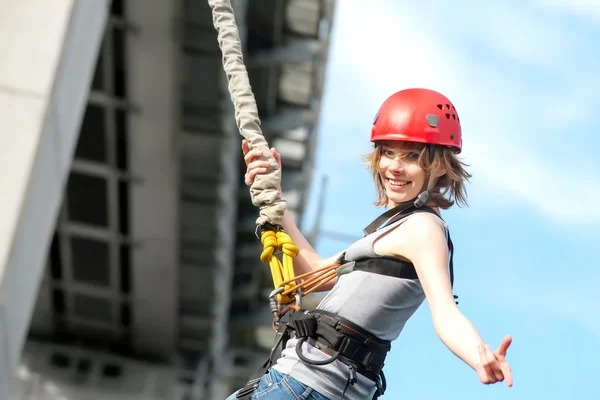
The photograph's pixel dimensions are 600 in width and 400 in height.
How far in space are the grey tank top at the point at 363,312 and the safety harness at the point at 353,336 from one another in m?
0.02

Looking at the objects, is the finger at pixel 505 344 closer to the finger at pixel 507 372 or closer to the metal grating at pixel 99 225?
the finger at pixel 507 372

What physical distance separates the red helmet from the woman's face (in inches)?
2.7

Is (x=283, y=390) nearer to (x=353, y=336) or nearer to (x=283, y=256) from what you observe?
(x=353, y=336)

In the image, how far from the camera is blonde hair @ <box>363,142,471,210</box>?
416cm

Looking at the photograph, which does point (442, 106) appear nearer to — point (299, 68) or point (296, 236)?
point (296, 236)

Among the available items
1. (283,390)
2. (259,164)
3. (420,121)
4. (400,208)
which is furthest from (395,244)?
(259,164)

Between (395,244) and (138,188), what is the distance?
2010 centimetres

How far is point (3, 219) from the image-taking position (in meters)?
10.0

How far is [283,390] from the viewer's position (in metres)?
4.00

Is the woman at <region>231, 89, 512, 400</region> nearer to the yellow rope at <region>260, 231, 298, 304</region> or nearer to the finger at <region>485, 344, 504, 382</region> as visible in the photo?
the yellow rope at <region>260, 231, 298, 304</region>

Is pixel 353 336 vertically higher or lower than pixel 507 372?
lower

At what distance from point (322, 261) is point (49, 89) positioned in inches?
251

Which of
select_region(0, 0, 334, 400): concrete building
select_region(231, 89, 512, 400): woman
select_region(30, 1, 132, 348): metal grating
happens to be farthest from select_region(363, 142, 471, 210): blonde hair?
select_region(30, 1, 132, 348): metal grating

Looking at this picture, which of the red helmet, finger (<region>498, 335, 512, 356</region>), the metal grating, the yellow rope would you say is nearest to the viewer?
finger (<region>498, 335, 512, 356</region>)
